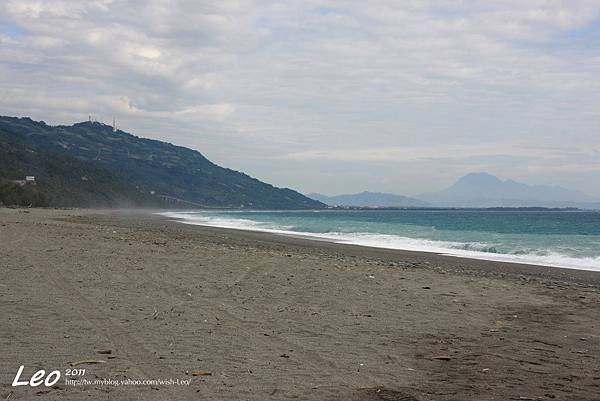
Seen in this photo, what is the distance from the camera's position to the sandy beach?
18.2 ft

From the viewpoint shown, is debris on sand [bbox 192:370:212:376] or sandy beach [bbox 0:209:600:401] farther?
debris on sand [bbox 192:370:212:376]

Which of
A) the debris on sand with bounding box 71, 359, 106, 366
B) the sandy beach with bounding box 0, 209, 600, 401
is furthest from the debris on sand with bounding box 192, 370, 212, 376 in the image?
the debris on sand with bounding box 71, 359, 106, 366

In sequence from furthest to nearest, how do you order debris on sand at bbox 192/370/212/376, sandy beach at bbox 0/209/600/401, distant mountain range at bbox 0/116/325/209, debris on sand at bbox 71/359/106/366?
1. distant mountain range at bbox 0/116/325/209
2. debris on sand at bbox 71/359/106/366
3. debris on sand at bbox 192/370/212/376
4. sandy beach at bbox 0/209/600/401

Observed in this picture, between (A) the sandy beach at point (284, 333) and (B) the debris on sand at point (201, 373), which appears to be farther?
(B) the debris on sand at point (201, 373)

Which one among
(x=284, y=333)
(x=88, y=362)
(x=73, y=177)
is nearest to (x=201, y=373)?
(x=88, y=362)

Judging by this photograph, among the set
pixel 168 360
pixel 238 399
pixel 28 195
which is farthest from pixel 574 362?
pixel 28 195

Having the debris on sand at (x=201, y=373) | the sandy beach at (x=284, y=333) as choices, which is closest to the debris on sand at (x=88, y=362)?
the sandy beach at (x=284, y=333)

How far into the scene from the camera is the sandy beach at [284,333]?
5.54 meters

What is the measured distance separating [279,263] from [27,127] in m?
184

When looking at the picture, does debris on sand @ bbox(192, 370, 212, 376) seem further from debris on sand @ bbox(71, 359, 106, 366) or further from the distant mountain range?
the distant mountain range

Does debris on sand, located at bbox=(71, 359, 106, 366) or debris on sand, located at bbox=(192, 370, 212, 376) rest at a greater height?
debris on sand, located at bbox=(71, 359, 106, 366)

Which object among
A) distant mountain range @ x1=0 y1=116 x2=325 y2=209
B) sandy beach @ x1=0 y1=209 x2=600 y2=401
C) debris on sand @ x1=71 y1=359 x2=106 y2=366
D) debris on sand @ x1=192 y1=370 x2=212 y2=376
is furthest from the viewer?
distant mountain range @ x1=0 y1=116 x2=325 y2=209

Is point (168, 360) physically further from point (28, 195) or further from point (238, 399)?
point (28, 195)

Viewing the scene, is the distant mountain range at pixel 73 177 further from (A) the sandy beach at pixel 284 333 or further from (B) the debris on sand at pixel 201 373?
(B) the debris on sand at pixel 201 373
